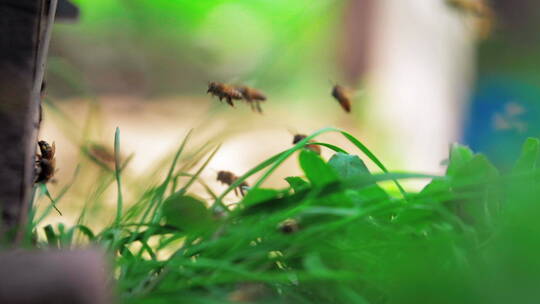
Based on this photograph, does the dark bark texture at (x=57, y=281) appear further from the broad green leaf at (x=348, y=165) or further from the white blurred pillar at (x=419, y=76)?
the white blurred pillar at (x=419, y=76)

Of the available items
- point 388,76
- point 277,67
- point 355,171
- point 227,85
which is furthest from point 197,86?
point 355,171

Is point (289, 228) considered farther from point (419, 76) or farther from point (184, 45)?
point (184, 45)

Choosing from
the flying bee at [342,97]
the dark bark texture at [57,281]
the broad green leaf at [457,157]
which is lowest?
the dark bark texture at [57,281]

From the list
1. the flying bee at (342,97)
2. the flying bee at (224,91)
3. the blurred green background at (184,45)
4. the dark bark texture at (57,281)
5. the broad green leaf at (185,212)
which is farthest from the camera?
the blurred green background at (184,45)

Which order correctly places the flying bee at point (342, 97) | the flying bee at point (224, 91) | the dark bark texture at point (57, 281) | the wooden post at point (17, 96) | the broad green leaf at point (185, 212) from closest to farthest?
1. the dark bark texture at point (57, 281)
2. the wooden post at point (17, 96)
3. the broad green leaf at point (185, 212)
4. the flying bee at point (224, 91)
5. the flying bee at point (342, 97)

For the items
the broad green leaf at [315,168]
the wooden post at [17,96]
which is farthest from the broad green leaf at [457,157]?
the wooden post at [17,96]
